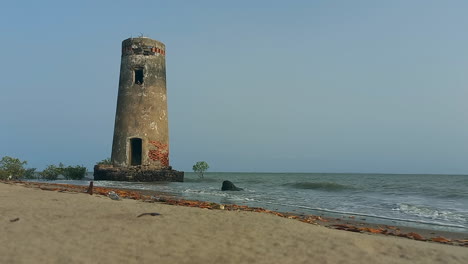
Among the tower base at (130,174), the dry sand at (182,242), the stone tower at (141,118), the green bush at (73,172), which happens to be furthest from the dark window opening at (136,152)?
the dry sand at (182,242)

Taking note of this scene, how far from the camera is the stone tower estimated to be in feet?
77.8

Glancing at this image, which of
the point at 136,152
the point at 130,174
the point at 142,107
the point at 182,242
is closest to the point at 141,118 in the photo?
the point at 142,107

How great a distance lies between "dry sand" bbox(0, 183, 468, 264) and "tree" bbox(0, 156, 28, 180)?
1876cm

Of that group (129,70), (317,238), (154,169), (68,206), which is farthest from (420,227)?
(129,70)

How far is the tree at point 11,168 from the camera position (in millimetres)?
23309

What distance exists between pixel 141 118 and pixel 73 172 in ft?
33.5

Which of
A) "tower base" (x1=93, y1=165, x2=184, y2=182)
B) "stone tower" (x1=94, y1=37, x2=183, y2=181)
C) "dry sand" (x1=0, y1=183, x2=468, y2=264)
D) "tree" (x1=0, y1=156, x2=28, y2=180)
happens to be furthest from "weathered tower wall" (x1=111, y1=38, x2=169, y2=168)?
"dry sand" (x1=0, y1=183, x2=468, y2=264)

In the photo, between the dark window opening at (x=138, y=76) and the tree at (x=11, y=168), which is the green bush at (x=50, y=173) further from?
the dark window opening at (x=138, y=76)

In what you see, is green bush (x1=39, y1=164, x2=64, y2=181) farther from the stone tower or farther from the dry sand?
the dry sand

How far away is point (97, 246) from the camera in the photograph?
16.2 ft

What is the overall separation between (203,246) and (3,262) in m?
2.38

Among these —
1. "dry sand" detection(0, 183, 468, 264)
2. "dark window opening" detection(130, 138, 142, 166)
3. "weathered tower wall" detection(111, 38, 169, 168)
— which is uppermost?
"weathered tower wall" detection(111, 38, 169, 168)

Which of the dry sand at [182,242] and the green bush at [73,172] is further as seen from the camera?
the green bush at [73,172]

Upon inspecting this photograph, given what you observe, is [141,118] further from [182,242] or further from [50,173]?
[182,242]
